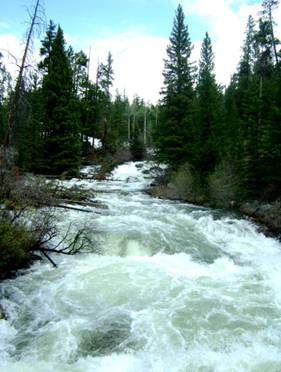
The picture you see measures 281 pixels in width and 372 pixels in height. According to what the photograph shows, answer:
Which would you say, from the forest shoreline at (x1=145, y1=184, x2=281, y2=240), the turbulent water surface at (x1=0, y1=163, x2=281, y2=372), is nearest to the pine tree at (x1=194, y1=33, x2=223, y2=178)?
the forest shoreline at (x1=145, y1=184, x2=281, y2=240)

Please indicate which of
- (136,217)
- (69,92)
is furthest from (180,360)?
(69,92)

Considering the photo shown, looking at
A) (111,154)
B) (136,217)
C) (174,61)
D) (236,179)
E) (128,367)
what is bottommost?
(128,367)

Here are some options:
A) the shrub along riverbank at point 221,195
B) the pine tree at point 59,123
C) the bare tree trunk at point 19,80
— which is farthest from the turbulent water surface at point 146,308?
the pine tree at point 59,123

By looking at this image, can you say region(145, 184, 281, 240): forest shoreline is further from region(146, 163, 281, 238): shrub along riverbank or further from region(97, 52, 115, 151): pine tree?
region(97, 52, 115, 151): pine tree

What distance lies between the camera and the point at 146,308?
683 centimetres

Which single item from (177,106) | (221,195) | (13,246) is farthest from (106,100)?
(13,246)

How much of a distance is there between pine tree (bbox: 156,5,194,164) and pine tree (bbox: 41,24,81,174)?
20.7 feet

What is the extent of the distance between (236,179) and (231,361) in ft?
47.8

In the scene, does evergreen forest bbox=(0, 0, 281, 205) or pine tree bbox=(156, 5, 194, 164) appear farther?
pine tree bbox=(156, 5, 194, 164)

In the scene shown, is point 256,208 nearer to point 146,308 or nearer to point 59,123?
point 146,308

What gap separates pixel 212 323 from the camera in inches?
250

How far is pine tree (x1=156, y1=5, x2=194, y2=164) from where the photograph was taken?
25453 millimetres

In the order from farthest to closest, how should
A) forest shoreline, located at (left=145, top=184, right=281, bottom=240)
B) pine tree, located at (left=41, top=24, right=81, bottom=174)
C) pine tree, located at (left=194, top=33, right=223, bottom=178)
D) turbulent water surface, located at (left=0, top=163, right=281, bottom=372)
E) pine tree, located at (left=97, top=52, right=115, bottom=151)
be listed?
pine tree, located at (left=97, top=52, right=115, bottom=151)
pine tree, located at (left=41, top=24, right=81, bottom=174)
pine tree, located at (left=194, top=33, right=223, bottom=178)
forest shoreline, located at (left=145, top=184, right=281, bottom=240)
turbulent water surface, located at (left=0, top=163, right=281, bottom=372)

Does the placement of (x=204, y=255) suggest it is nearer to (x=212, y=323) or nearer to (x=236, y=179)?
(x=212, y=323)
